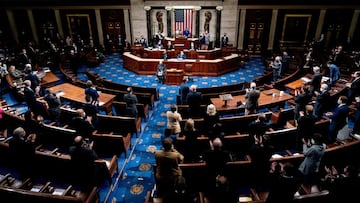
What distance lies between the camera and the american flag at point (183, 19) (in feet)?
50.3

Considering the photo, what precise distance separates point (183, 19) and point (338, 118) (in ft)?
39.1

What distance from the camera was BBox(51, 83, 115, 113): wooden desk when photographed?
23.3 ft

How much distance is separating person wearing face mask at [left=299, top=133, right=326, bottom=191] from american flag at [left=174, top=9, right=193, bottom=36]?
1277 centimetres

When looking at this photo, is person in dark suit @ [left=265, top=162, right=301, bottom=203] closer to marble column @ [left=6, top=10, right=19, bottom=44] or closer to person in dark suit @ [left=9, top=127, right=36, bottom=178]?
person in dark suit @ [left=9, top=127, right=36, bottom=178]

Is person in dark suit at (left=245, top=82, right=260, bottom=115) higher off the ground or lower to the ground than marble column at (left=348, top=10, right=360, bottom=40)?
lower

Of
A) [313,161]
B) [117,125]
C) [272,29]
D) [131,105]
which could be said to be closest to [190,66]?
[131,105]

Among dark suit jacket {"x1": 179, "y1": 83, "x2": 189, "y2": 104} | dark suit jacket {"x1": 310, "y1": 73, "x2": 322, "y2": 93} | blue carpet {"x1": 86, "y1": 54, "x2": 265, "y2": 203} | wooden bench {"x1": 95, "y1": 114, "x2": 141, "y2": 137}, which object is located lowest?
blue carpet {"x1": 86, "y1": 54, "x2": 265, "y2": 203}

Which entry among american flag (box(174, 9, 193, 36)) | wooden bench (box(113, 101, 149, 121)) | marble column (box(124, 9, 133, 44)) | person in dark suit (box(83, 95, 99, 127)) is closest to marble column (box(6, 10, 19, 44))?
marble column (box(124, 9, 133, 44))

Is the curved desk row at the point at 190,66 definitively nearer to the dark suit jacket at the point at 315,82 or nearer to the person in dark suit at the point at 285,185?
the dark suit jacket at the point at 315,82

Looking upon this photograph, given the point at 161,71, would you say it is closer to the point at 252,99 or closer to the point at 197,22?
the point at 252,99

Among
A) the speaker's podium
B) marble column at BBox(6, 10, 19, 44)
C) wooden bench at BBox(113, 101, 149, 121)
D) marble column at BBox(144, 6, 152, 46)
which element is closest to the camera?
wooden bench at BBox(113, 101, 149, 121)

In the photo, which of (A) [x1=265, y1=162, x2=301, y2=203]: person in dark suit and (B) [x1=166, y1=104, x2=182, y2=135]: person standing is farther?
(B) [x1=166, y1=104, x2=182, y2=135]: person standing

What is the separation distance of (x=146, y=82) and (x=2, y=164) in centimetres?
677

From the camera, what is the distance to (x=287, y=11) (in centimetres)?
1473
